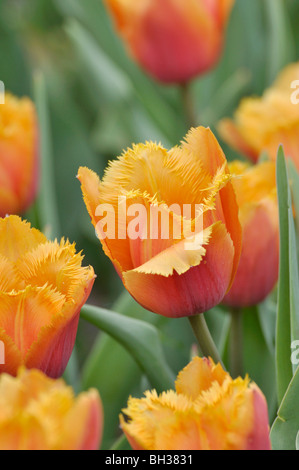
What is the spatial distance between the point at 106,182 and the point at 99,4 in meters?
0.80

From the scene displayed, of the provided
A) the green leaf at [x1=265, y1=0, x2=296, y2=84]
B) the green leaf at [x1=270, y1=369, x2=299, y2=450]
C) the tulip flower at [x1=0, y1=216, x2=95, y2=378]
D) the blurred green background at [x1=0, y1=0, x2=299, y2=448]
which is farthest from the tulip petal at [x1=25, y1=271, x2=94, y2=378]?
the green leaf at [x1=265, y1=0, x2=296, y2=84]

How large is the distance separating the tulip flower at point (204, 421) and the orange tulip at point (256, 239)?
0.21 m

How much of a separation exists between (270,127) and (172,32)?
0.85ft

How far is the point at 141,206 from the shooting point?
340mm

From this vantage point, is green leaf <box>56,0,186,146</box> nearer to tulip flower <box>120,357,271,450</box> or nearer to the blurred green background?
the blurred green background

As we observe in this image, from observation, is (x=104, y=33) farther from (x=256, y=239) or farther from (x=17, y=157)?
(x=256, y=239)

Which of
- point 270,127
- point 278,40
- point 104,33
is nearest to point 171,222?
point 270,127

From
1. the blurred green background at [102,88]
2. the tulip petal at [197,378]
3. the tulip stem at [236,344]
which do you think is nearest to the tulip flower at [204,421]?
the tulip petal at [197,378]

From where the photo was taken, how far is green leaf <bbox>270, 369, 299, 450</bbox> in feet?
1.20

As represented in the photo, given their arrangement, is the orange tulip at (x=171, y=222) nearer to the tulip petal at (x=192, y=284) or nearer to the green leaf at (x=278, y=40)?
the tulip petal at (x=192, y=284)

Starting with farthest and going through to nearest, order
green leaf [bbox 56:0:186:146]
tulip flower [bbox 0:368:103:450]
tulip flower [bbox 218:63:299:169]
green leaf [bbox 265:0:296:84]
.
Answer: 1. green leaf [bbox 56:0:186:146]
2. green leaf [bbox 265:0:296:84]
3. tulip flower [bbox 218:63:299:169]
4. tulip flower [bbox 0:368:103:450]

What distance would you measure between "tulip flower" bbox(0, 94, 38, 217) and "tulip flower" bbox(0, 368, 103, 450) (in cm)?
38

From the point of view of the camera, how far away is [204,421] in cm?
29

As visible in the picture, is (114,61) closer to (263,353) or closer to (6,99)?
(6,99)
